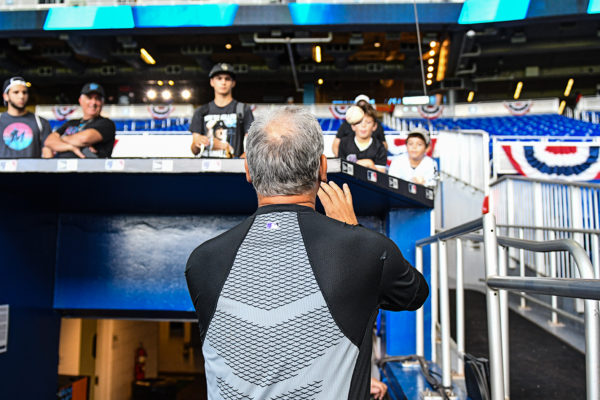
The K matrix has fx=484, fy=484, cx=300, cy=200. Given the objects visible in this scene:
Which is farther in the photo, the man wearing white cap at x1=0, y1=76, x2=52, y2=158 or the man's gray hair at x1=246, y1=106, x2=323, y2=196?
the man wearing white cap at x1=0, y1=76, x2=52, y2=158

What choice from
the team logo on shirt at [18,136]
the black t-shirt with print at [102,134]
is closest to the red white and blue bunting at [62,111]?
the team logo on shirt at [18,136]

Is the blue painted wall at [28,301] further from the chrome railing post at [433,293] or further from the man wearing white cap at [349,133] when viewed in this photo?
the chrome railing post at [433,293]

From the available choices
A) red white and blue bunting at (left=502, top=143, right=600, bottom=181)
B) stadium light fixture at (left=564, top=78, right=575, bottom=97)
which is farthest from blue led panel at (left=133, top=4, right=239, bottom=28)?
stadium light fixture at (left=564, top=78, right=575, bottom=97)

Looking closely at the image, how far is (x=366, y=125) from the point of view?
12.8 feet

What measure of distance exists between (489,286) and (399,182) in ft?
3.47

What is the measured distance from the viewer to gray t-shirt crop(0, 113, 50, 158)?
3574 mm

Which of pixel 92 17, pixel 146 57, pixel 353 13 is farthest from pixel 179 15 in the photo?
pixel 353 13

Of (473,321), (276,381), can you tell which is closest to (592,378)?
(276,381)

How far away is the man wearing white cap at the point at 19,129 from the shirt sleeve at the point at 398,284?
316 cm

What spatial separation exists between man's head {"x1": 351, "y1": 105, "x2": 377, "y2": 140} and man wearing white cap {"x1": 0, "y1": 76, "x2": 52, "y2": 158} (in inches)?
92.6

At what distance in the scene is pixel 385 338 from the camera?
3.31 meters

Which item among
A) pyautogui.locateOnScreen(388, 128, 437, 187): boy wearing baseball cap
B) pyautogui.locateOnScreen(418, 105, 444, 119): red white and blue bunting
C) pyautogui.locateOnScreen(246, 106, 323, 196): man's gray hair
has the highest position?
pyautogui.locateOnScreen(418, 105, 444, 119): red white and blue bunting

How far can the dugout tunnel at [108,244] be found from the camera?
2.79 meters

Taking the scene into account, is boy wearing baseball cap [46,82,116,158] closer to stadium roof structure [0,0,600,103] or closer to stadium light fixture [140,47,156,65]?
stadium roof structure [0,0,600,103]
